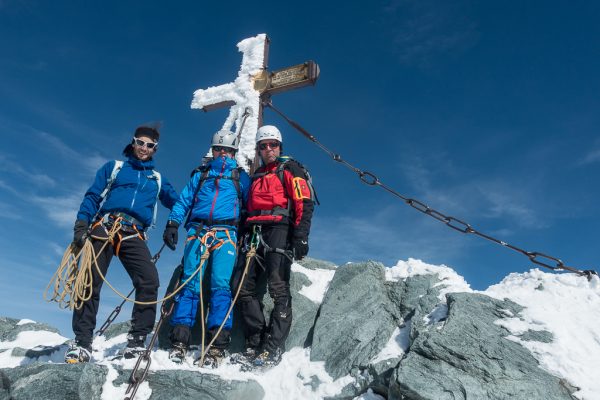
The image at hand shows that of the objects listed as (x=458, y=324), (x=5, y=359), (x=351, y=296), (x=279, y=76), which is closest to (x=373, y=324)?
(x=351, y=296)

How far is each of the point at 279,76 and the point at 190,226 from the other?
4.17 m

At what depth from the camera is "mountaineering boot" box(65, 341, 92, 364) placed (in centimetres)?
553

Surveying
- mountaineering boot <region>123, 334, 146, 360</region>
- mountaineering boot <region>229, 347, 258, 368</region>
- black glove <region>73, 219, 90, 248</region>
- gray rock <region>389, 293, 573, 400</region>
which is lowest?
mountaineering boot <region>123, 334, 146, 360</region>

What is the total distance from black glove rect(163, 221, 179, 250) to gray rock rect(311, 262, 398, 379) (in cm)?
246

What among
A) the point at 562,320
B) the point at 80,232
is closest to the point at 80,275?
the point at 80,232

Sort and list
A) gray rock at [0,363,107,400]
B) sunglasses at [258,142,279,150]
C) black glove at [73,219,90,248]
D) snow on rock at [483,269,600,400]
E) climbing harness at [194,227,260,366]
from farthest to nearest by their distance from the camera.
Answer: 1. sunglasses at [258,142,279,150]
2. black glove at [73,219,90,248]
3. climbing harness at [194,227,260,366]
4. gray rock at [0,363,107,400]
5. snow on rock at [483,269,600,400]

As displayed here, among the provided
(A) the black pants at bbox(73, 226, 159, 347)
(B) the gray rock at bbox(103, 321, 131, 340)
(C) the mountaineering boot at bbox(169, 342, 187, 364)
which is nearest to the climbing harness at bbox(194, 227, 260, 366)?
(C) the mountaineering boot at bbox(169, 342, 187, 364)

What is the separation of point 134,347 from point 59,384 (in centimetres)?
112

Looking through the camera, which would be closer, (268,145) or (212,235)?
(212,235)

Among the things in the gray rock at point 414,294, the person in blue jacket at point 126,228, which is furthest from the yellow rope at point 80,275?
the gray rock at point 414,294

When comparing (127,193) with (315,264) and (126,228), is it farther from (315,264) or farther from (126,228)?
(315,264)

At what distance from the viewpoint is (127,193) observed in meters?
6.31

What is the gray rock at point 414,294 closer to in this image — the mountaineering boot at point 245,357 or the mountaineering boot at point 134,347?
the mountaineering boot at point 245,357

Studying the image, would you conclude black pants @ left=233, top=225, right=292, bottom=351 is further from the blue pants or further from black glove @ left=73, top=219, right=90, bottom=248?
black glove @ left=73, top=219, right=90, bottom=248
